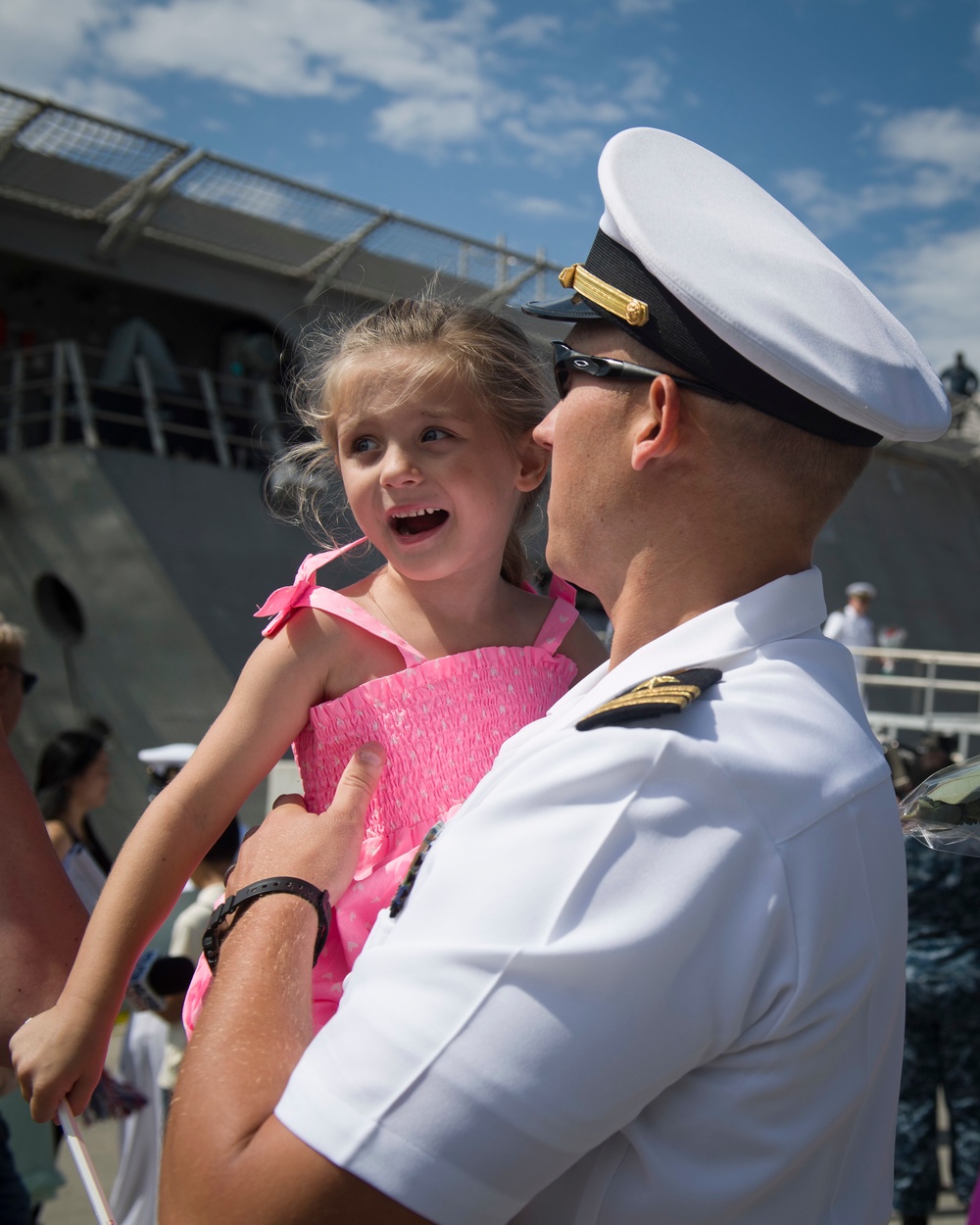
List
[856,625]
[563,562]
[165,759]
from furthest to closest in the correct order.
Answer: [856,625], [165,759], [563,562]

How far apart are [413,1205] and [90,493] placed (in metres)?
10.9

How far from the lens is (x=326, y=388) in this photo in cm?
181

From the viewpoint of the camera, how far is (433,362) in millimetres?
1722

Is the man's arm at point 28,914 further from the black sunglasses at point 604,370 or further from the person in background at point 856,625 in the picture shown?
the person in background at point 856,625

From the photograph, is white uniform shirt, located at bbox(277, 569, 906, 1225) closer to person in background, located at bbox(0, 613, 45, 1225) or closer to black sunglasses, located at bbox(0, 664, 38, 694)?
person in background, located at bbox(0, 613, 45, 1225)

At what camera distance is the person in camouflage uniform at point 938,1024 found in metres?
4.11

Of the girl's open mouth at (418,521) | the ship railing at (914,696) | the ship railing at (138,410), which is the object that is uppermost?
the ship railing at (138,410)

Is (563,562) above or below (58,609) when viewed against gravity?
above

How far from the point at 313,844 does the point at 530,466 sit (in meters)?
0.81

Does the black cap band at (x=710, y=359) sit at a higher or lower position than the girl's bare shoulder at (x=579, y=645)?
higher

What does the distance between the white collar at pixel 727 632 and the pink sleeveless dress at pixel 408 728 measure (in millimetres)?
605

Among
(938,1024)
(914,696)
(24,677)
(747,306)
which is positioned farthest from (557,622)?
(914,696)

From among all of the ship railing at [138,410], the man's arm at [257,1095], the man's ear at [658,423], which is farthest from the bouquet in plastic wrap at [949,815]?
the ship railing at [138,410]

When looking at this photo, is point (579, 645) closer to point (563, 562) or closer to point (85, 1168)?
point (563, 562)
